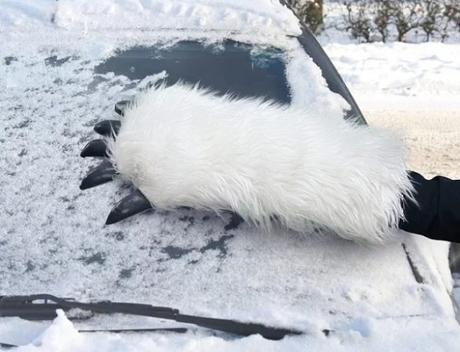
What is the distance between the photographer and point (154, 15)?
292 cm

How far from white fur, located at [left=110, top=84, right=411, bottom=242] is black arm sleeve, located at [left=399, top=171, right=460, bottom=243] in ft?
0.11

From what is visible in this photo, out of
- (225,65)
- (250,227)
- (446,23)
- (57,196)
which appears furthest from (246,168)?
(446,23)

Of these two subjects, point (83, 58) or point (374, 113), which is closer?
point (83, 58)

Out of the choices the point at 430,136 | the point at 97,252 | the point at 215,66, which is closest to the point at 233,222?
the point at 97,252

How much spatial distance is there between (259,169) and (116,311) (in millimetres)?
422

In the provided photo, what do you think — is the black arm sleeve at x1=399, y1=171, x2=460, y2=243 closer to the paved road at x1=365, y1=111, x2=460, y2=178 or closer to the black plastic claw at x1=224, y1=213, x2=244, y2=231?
the black plastic claw at x1=224, y1=213, x2=244, y2=231

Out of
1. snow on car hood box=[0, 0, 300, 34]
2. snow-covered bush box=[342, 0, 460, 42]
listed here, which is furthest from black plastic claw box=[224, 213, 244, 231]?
snow-covered bush box=[342, 0, 460, 42]

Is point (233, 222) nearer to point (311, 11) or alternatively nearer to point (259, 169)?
point (259, 169)

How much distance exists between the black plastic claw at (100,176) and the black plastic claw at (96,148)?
1.1 inches

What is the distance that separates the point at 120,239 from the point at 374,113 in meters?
3.79

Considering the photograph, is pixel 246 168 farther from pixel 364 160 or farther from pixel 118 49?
pixel 118 49

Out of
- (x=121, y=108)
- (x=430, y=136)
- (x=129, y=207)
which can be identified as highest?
(x=121, y=108)

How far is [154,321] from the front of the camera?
1668 millimetres

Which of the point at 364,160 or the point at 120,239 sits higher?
the point at 364,160
